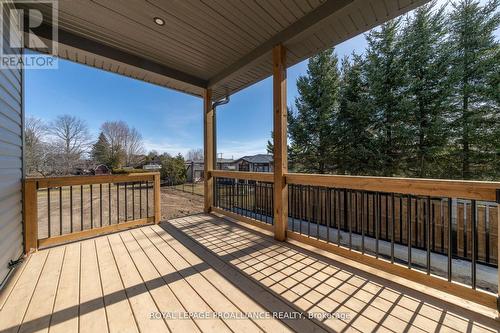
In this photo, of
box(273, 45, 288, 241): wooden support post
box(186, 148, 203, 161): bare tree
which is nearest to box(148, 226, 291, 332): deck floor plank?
box(273, 45, 288, 241): wooden support post

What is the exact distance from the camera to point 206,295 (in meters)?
1.57

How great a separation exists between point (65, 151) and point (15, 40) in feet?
51.1

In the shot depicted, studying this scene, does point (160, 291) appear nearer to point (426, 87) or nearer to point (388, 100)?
point (388, 100)

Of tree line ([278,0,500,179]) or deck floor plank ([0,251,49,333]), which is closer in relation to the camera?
deck floor plank ([0,251,49,333])

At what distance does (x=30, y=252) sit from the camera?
229cm

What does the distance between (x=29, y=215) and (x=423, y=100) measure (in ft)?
30.9

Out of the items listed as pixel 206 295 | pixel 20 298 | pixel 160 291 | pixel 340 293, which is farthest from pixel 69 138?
pixel 340 293

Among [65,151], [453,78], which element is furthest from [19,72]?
[65,151]

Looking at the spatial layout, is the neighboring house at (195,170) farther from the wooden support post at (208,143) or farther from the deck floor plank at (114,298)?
the deck floor plank at (114,298)

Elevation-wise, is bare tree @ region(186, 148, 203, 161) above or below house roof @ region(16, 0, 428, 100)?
above

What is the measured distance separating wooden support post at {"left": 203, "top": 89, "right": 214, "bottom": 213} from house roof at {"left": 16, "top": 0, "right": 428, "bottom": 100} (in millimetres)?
720

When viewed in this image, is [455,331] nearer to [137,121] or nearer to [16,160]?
[16,160]

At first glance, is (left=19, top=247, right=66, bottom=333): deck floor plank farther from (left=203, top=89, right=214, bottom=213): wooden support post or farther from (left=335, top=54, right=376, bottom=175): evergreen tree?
(left=335, top=54, right=376, bottom=175): evergreen tree

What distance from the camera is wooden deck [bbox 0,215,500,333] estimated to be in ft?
4.19
